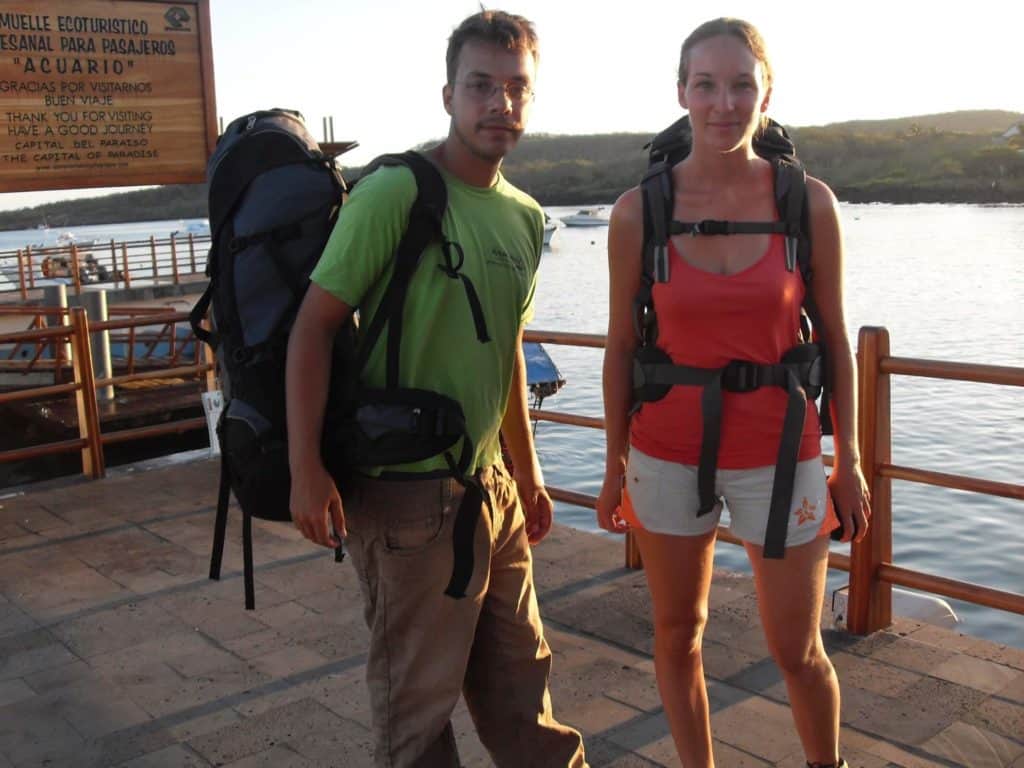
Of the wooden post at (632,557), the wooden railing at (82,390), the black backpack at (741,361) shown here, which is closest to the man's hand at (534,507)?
the black backpack at (741,361)

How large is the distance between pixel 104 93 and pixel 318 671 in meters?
3.67

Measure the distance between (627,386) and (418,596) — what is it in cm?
67

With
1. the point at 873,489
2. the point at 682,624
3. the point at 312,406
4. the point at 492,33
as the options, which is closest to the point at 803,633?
the point at 682,624

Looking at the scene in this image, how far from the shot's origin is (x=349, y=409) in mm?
2176

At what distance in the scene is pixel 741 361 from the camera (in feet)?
7.66

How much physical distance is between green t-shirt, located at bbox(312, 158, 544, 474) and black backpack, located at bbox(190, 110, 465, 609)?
31mm

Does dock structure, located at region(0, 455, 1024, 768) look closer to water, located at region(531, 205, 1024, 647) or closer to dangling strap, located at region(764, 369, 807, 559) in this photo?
dangling strap, located at region(764, 369, 807, 559)

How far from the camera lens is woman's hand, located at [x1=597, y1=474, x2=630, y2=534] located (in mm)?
2586

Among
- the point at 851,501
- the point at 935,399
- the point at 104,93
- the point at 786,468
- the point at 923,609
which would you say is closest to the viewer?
the point at 786,468

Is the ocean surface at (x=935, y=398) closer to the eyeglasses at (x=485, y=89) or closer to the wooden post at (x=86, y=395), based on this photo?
the eyeglasses at (x=485, y=89)

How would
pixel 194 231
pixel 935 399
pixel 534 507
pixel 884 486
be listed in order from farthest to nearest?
pixel 194 231 < pixel 935 399 < pixel 884 486 < pixel 534 507

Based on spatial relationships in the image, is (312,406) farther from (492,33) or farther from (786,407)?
(786,407)

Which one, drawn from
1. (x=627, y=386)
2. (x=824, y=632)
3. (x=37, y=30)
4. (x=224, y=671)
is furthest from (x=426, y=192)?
(x=37, y=30)

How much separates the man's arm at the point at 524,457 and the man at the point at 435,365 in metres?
0.23
